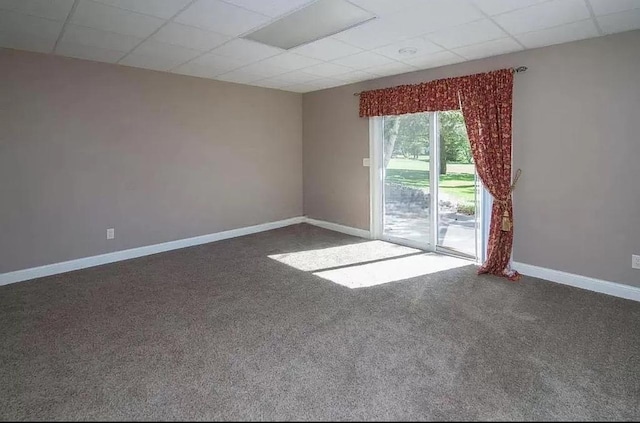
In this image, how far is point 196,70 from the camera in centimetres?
461

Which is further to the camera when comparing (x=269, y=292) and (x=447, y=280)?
(x=447, y=280)

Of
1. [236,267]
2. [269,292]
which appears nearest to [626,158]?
[269,292]

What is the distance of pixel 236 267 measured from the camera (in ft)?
13.7

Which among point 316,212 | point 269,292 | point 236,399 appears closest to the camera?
point 236,399

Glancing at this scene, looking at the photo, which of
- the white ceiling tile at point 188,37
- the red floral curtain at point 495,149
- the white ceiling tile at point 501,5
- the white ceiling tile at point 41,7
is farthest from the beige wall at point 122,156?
the white ceiling tile at point 501,5

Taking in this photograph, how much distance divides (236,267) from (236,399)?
2368 millimetres

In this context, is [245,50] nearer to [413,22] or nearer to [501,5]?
[413,22]

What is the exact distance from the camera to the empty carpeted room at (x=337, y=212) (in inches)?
81.8

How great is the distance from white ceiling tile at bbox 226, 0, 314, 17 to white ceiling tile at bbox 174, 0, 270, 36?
69mm

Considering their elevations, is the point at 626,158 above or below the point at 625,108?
below

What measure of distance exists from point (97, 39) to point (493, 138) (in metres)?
4.07

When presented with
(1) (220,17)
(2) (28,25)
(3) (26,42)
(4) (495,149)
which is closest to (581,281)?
(4) (495,149)

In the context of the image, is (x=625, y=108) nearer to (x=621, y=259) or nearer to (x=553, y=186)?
(x=553, y=186)

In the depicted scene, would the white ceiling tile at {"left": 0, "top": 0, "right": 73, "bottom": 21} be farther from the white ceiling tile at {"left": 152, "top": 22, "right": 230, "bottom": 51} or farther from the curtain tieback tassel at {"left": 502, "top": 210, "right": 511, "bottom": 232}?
the curtain tieback tassel at {"left": 502, "top": 210, "right": 511, "bottom": 232}
